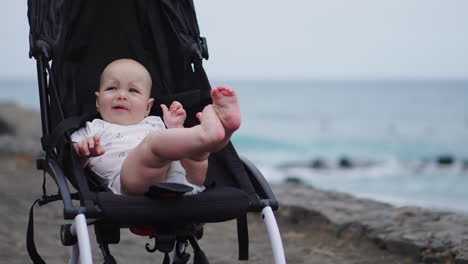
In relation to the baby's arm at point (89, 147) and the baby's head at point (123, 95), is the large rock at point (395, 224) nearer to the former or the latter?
the baby's head at point (123, 95)

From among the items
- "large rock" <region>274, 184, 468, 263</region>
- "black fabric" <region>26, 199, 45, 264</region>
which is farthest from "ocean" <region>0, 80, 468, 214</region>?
"black fabric" <region>26, 199, 45, 264</region>

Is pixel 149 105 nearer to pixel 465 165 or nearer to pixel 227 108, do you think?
pixel 227 108

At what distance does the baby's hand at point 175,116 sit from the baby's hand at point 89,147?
1.45ft

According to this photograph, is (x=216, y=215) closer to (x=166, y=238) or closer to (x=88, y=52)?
(x=166, y=238)

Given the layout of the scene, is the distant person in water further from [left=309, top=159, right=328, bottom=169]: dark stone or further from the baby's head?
[left=309, top=159, right=328, bottom=169]: dark stone

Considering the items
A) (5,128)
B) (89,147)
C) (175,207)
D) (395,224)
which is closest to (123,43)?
(89,147)

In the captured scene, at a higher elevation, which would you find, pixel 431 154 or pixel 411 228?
pixel 411 228

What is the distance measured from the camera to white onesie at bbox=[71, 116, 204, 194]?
2543 millimetres

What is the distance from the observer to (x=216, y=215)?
2.35 meters

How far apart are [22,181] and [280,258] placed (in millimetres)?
4856

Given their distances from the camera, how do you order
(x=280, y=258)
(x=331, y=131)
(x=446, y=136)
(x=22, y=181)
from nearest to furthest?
(x=280, y=258)
(x=22, y=181)
(x=446, y=136)
(x=331, y=131)

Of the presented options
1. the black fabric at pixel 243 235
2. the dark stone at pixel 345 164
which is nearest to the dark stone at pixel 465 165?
the dark stone at pixel 345 164

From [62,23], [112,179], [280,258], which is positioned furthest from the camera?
[62,23]

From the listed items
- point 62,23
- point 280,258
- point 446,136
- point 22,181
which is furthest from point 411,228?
point 446,136
